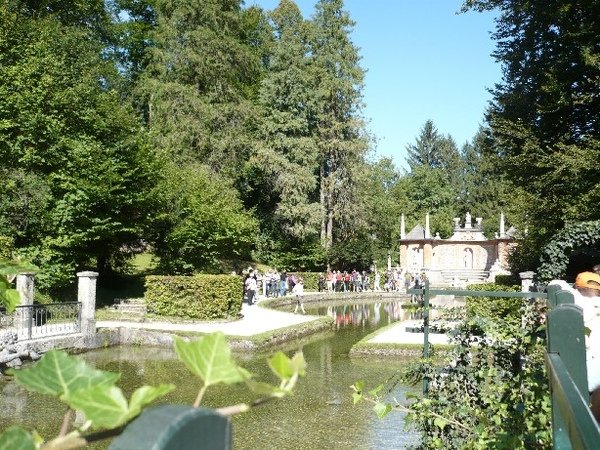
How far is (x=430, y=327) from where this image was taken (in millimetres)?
6289

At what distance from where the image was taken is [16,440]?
2.04 ft

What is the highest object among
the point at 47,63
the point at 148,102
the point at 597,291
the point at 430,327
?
the point at 148,102

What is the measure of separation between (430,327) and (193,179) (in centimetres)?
2230

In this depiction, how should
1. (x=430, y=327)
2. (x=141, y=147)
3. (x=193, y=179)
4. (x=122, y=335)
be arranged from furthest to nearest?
(x=193, y=179)
(x=141, y=147)
(x=122, y=335)
(x=430, y=327)

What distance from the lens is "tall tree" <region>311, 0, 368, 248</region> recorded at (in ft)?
128

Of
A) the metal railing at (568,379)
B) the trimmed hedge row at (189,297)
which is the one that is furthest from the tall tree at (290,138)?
the metal railing at (568,379)

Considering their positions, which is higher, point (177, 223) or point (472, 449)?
point (177, 223)

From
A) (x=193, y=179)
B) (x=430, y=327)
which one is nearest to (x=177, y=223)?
(x=193, y=179)

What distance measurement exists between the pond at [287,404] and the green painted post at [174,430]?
179 inches

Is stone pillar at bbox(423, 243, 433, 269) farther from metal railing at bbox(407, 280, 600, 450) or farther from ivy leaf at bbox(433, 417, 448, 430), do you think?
metal railing at bbox(407, 280, 600, 450)

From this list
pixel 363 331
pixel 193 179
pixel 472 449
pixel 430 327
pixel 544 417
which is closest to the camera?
pixel 544 417

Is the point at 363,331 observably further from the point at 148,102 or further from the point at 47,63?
the point at 148,102

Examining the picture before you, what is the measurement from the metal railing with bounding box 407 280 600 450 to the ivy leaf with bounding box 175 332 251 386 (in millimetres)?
396

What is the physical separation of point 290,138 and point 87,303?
78.4 ft
